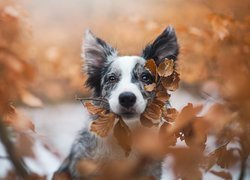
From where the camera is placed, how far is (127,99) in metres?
4.13

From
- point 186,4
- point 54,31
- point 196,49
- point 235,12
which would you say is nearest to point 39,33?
point 54,31

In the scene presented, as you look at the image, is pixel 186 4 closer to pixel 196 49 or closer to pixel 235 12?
pixel 196 49

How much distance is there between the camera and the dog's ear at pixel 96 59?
194 inches

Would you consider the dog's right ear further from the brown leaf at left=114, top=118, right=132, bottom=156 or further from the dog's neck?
the brown leaf at left=114, top=118, right=132, bottom=156

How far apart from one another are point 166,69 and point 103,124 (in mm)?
430

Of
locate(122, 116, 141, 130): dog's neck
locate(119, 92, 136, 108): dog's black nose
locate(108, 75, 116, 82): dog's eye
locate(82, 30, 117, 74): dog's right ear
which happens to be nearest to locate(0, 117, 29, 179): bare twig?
locate(119, 92, 136, 108): dog's black nose

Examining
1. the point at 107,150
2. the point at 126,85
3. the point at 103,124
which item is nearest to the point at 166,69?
the point at 103,124

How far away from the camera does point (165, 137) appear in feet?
6.69

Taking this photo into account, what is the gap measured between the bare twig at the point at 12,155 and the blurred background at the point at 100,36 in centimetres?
51

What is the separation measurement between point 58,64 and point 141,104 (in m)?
4.19

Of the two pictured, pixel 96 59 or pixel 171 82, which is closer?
pixel 171 82

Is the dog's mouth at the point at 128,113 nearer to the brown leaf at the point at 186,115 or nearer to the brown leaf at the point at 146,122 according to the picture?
the brown leaf at the point at 146,122

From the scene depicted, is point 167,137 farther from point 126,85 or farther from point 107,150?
point 107,150

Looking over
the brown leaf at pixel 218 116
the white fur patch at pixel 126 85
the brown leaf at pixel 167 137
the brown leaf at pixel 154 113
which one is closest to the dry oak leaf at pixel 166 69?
the brown leaf at pixel 154 113
